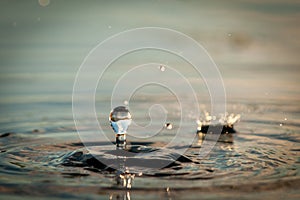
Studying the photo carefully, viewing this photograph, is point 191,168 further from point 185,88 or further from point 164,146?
point 185,88

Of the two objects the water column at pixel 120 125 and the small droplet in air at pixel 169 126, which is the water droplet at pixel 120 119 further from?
the small droplet in air at pixel 169 126

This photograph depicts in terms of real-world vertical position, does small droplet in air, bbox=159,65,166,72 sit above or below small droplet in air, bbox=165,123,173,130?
above

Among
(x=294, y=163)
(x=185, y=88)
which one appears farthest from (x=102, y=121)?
(x=294, y=163)

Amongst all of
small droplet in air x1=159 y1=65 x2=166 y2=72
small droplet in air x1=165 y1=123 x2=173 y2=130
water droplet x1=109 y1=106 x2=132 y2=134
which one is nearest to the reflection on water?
water droplet x1=109 y1=106 x2=132 y2=134

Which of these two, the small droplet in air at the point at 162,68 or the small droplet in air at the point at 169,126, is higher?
the small droplet in air at the point at 162,68

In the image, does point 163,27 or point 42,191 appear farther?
point 163,27

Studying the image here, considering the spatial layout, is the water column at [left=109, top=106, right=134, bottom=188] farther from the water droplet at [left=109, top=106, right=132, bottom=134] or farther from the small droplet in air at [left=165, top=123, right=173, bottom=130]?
the small droplet in air at [left=165, top=123, right=173, bottom=130]

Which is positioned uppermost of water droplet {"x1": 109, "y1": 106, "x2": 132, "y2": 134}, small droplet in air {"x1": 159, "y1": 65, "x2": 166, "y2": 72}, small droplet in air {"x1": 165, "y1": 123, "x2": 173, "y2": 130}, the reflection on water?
small droplet in air {"x1": 159, "y1": 65, "x2": 166, "y2": 72}

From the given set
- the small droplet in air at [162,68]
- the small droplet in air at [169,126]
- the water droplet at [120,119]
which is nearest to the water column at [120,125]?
the water droplet at [120,119]

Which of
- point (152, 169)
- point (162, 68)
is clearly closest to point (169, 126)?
point (152, 169)

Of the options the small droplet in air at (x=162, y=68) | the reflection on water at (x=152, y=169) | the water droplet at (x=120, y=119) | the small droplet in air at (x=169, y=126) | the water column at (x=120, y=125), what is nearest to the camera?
the reflection on water at (x=152, y=169)

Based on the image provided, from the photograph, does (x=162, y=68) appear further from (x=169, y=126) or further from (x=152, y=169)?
(x=152, y=169)
